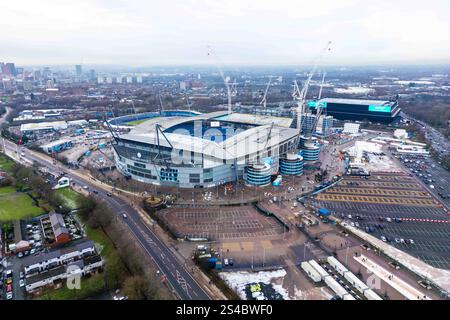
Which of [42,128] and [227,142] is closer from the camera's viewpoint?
[227,142]

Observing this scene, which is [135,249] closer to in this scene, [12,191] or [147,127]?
[12,191]

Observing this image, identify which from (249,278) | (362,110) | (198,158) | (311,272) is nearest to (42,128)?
(198,158)

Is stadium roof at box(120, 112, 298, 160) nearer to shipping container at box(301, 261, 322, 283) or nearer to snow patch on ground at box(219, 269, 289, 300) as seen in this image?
Result: snow patch on ground at box(219, 269, 289, 300)

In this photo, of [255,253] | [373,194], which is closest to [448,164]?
[373,194]

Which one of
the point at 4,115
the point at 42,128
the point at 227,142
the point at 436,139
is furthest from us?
the point at 4,115

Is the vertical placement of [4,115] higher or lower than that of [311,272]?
higher

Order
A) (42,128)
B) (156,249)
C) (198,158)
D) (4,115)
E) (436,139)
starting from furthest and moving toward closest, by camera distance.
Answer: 1. (4,115)
2. (42,128)
3. (436,139)
4. (198,158)
5. (156,249)

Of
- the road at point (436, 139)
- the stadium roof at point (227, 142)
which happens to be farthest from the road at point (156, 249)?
the road at point (436, 139)

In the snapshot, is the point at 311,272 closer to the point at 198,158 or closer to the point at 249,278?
the point at 249,278
